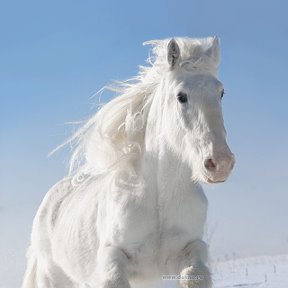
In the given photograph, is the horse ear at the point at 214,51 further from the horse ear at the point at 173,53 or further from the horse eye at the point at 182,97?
the horse eye at the point at 182,97

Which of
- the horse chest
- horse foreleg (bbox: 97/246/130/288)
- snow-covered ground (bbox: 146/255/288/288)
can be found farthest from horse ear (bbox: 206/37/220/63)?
snow-covered ground (bbox: 146/255/288/288)

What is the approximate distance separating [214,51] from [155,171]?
1.16 meters

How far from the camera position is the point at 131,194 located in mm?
5133

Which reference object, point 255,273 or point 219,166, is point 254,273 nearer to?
point 255,273

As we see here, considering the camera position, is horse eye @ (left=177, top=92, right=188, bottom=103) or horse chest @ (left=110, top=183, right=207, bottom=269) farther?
horse chest @ (left=110, top=183, right=207, bottom=269)

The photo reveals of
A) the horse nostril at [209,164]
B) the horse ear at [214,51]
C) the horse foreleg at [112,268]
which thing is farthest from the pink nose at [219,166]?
the horse ear at [214,51]

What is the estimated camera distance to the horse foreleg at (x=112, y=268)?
463 centimetres

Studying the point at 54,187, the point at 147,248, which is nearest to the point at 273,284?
the point at 54,187

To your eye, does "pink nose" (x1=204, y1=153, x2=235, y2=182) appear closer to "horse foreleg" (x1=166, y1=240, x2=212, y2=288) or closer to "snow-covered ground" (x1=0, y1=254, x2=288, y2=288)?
"horse foreleg" (x1=166, y1=240, x2=212, y2=288)

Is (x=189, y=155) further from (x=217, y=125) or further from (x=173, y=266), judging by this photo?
(x=173, y=266)

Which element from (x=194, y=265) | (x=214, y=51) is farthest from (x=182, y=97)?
(x=194, y=265)

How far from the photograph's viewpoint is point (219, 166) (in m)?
4.32

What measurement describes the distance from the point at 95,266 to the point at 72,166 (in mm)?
1209

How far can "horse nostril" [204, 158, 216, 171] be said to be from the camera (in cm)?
439
